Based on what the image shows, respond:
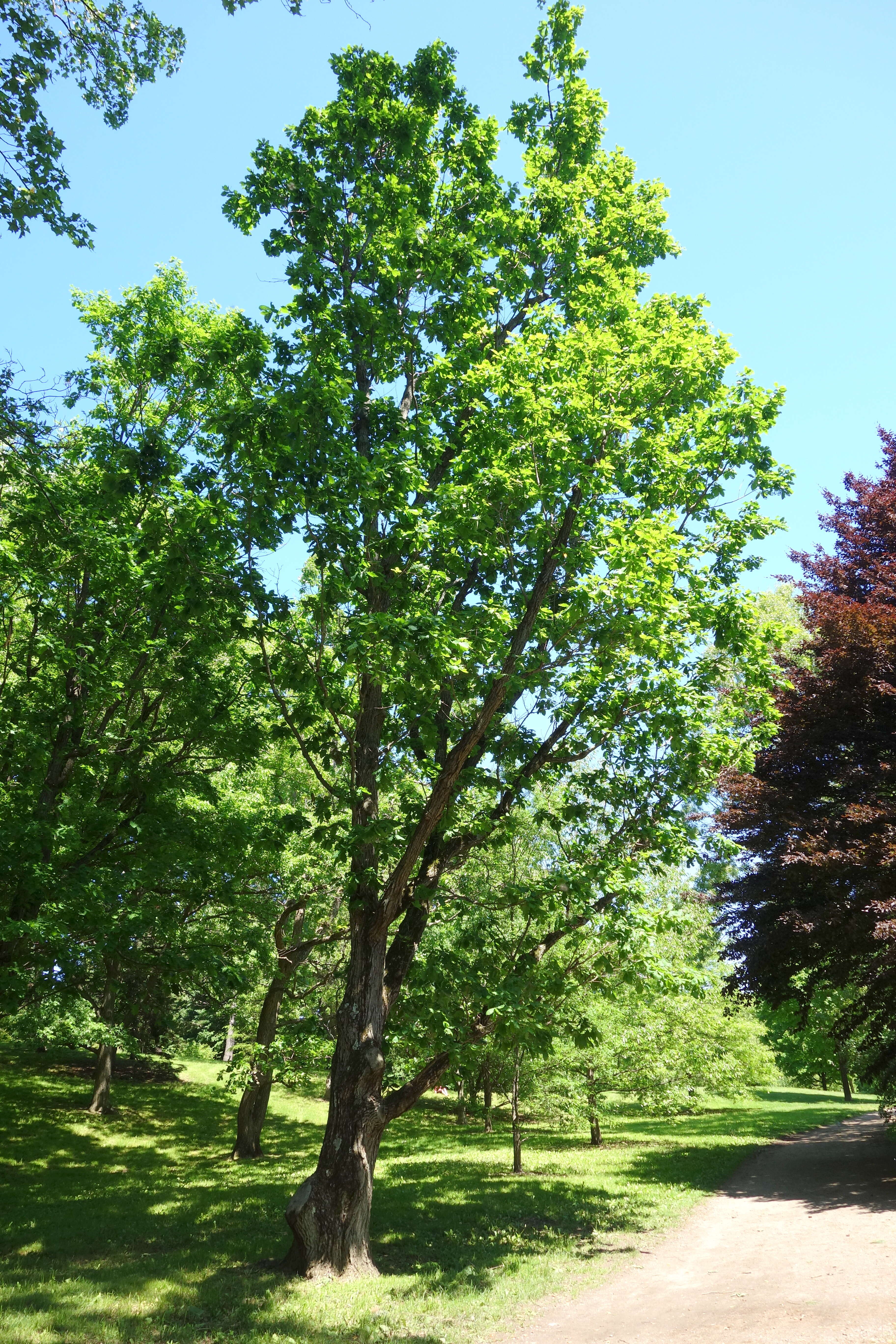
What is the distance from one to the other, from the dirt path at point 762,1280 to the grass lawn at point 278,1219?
52 cm

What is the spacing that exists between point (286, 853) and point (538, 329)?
36.0 ft

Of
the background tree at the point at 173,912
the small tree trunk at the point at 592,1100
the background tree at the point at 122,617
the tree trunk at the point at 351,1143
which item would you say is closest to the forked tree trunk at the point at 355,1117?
the tree trunk at the point at 351,1143

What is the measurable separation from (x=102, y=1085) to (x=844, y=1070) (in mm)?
25185

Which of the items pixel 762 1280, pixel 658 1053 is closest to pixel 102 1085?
pixel 658 1053

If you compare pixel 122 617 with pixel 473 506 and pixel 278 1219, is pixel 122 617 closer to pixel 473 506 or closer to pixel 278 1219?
pixel 473 506

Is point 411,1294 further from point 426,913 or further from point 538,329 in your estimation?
point 538,329

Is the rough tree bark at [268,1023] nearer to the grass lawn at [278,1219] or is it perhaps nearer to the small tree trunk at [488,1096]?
the grass lawn at [278,1219]

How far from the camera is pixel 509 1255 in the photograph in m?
9.41

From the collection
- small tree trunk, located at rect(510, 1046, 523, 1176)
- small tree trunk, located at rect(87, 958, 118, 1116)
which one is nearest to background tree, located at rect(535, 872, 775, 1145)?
small tree trunk, located at rect(510, 1046, 523, 1176)

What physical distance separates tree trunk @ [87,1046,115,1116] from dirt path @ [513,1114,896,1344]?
50.4 ft

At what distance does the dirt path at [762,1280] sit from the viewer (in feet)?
22.2

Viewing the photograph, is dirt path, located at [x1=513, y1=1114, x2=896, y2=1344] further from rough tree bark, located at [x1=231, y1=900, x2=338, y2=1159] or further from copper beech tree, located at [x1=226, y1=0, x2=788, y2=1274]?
rough tree bark, located at [x1=231, y1=900, x2=338, y2=1159]

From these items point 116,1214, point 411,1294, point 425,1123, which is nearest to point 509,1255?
point 411,1294

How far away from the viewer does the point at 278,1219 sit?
→ 36.3 feet
